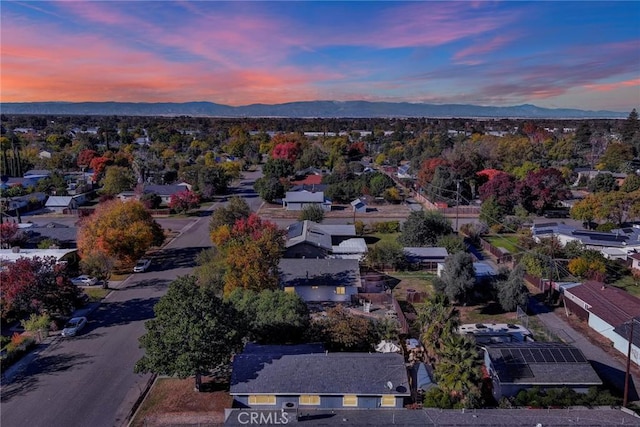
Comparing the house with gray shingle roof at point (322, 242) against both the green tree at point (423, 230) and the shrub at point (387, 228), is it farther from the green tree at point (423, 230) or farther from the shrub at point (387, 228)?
the shrub at point (387, 228)

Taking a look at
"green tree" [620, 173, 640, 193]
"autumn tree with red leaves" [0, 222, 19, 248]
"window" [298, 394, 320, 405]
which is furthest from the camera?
"green tree" [620, 173, 640, 193]

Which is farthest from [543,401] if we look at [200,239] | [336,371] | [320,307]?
[200,239]

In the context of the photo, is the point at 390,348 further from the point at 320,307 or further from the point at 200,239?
the point at 200,239

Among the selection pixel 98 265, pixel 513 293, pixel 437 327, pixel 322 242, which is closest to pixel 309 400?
pixel 437 327

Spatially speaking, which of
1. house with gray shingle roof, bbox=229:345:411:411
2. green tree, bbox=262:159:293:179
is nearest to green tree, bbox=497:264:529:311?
house with gray shingle roof, bbox=229:345:411:411

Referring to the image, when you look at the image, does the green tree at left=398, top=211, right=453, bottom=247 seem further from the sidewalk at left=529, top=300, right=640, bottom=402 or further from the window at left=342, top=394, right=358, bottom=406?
the window at left=342, top=394, right=358, bottom=406

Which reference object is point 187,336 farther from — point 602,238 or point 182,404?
point 602,238

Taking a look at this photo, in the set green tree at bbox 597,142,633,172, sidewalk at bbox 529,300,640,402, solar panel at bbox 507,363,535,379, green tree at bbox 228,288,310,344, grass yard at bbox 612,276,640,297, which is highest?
green tree at bbox 597,142,633,172
